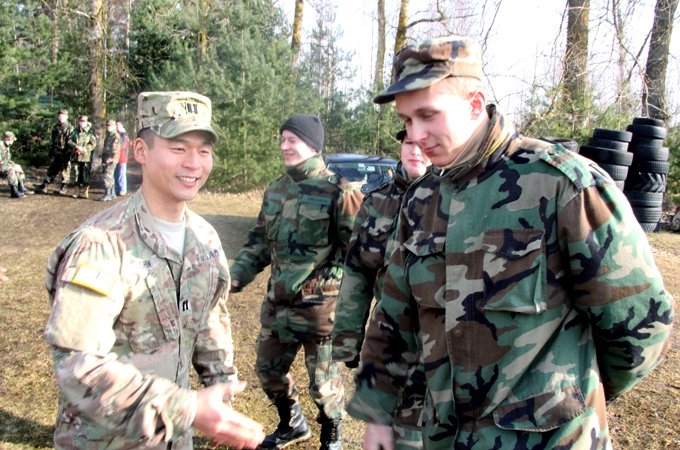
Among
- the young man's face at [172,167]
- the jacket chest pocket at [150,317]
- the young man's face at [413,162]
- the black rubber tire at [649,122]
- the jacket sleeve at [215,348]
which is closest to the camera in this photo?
the jacket chest pocket at [150,317]

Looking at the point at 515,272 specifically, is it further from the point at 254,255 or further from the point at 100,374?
the point at 254,255

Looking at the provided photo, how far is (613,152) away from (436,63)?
31.7ft

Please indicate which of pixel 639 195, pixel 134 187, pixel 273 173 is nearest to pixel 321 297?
pixel 639 195

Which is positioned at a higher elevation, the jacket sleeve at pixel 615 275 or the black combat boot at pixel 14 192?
the jacket sleeve at pixel 615 275

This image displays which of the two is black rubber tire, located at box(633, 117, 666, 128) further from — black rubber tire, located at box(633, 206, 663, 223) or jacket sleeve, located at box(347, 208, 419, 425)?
jacket sleeve, located at box(347, 208, 419, 425)

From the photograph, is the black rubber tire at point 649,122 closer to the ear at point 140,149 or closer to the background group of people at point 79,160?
the background group of people at point 79,160

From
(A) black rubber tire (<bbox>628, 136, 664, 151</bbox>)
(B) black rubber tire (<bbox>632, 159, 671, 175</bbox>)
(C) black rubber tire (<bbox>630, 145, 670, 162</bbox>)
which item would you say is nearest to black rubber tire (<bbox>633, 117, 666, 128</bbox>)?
(A) black rubber tire (<bbox>628, 136, 664, 151</bbox>)

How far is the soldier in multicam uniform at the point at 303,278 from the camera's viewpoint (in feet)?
12.3

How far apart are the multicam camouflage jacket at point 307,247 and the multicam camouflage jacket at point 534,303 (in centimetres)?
185

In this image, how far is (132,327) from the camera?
205 cm

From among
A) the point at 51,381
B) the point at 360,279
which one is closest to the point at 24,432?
the point at 51,381

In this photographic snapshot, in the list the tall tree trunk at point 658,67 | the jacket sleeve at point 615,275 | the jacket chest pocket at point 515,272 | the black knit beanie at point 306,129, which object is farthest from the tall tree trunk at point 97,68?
the jacket sleeve at point 615,275

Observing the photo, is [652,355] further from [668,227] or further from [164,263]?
[668,227]

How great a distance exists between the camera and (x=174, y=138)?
7.02 ft
